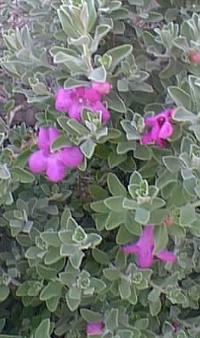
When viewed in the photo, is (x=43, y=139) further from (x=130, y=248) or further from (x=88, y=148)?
(x=130, y=248)

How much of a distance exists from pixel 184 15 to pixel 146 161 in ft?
0.88

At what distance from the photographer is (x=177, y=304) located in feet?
3.70

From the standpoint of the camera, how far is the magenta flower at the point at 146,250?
0.96 meters

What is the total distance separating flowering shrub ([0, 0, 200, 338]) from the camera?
3.02 feet

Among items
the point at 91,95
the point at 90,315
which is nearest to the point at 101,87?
the point at 91,95

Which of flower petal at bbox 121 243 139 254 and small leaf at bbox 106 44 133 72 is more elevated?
small leaf at bbox 106 44 133 72

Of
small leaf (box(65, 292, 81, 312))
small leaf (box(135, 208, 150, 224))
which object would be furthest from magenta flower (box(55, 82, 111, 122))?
small leaf (box(65, 292, 81, 312))

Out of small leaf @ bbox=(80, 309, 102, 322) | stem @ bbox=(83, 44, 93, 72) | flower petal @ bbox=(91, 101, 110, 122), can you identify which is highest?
stem @ bbox=(83, 44, 93, 72)

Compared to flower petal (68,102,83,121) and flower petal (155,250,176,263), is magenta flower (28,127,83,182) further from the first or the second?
flower petal (155,250,176,263)

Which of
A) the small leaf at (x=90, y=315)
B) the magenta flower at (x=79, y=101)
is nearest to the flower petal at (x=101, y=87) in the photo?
the magenta flower at (x=79, y=101)

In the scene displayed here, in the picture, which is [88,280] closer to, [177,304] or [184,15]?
[177,304]

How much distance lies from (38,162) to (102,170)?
0.14 m

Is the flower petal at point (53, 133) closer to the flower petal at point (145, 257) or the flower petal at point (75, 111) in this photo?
the flower petal at point (75, 111)

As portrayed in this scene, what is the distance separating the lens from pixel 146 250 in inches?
38.1
